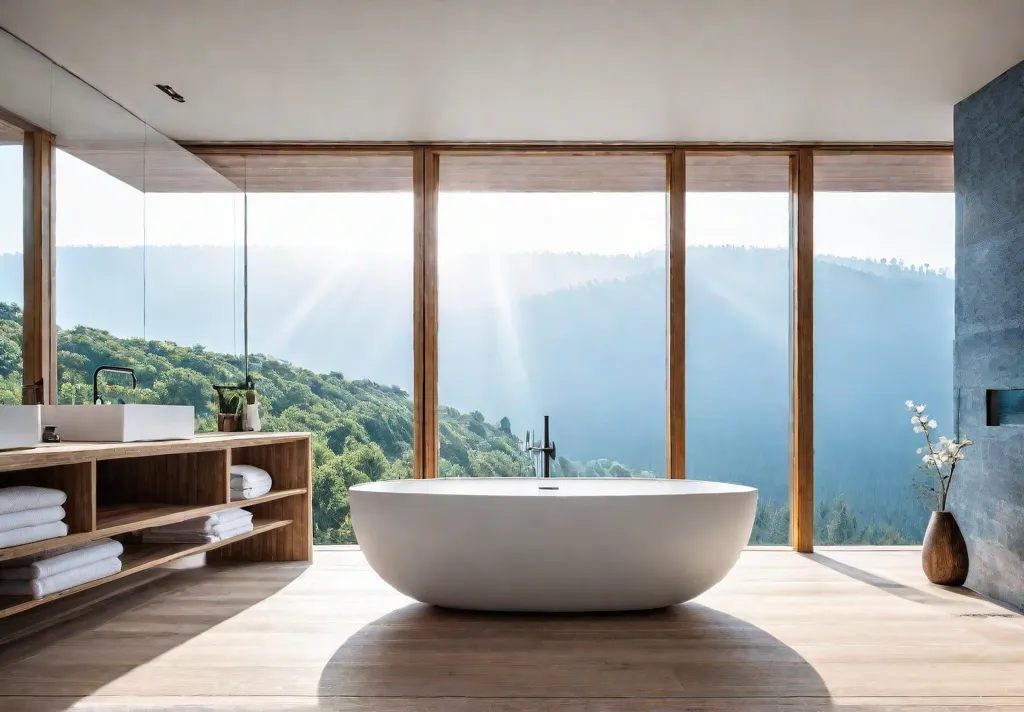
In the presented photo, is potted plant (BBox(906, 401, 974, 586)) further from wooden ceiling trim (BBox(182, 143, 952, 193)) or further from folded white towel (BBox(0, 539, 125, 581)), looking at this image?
folded white towel (BBox(0, 539, 125, 581))

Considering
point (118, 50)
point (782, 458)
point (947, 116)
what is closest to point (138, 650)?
point (118, 50)

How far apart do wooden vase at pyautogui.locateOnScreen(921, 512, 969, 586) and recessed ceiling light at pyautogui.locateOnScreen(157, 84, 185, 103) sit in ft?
13.3

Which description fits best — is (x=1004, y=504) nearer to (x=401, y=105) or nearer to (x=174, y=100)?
(x=401, y=105)

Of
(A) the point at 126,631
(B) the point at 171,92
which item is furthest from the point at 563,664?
(B) the point at 171,92

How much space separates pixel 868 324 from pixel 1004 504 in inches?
54.4

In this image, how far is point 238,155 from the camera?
4.74 metres

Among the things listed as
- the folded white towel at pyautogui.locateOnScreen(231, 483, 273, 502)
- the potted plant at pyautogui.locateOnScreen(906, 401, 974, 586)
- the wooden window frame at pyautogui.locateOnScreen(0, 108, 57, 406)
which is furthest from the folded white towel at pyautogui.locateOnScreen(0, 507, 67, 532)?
the potted plant at pyautogui.locateOnScreen(906, 401, 974, 586)

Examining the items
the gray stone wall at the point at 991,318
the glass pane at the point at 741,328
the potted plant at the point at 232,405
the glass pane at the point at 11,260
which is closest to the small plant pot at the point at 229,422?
the potted plant at the point at 232,405

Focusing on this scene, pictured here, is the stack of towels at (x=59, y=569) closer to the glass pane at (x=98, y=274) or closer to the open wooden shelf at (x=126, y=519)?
the open wooden shelf at (x=126, y=519)

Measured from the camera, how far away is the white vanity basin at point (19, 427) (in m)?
2.49

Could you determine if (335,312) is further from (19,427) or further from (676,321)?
(19,427)

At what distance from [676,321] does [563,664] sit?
8.19 ft

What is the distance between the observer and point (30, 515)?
2.55m

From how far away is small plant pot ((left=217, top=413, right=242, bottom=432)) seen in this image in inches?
171
